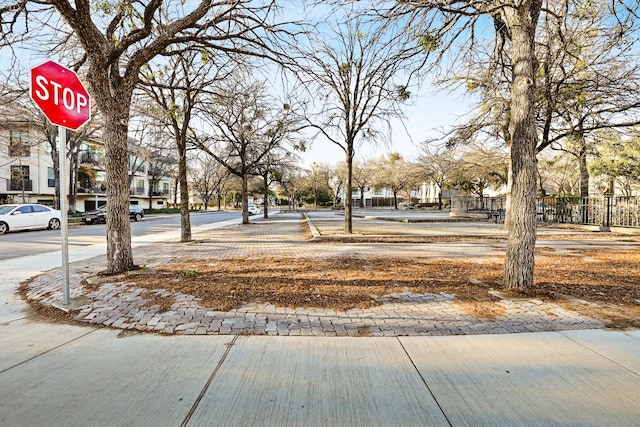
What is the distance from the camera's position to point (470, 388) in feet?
8.56

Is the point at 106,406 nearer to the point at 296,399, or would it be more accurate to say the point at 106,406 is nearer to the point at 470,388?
the point at 296,399

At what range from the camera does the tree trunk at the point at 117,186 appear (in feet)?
20.4

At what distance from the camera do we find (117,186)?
620 centimetres

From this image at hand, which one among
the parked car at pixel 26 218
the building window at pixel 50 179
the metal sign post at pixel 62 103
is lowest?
the parked car at pixel 26 218

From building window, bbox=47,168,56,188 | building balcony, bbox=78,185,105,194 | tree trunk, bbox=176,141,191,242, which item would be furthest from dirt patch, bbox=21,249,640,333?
building balcony, bbox=78,185,105,194

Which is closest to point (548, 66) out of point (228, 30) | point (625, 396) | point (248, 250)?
point (228, 30)

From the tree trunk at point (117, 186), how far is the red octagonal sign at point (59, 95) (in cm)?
119

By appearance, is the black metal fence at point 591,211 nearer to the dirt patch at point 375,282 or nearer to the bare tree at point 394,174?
the dirt patch at point 375,282

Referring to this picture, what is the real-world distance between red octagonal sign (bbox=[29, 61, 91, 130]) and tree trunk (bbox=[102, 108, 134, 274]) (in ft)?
3.89

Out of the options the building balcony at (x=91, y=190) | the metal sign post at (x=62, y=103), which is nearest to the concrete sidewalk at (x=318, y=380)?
the metal sign post at (x=62, y=103)

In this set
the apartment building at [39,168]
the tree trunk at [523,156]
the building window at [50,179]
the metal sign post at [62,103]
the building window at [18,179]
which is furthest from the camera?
the building window at [50,179]

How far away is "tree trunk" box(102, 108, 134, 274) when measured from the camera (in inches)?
244

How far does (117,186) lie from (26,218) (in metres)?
17.3

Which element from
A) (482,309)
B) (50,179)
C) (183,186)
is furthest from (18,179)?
(482,309)
